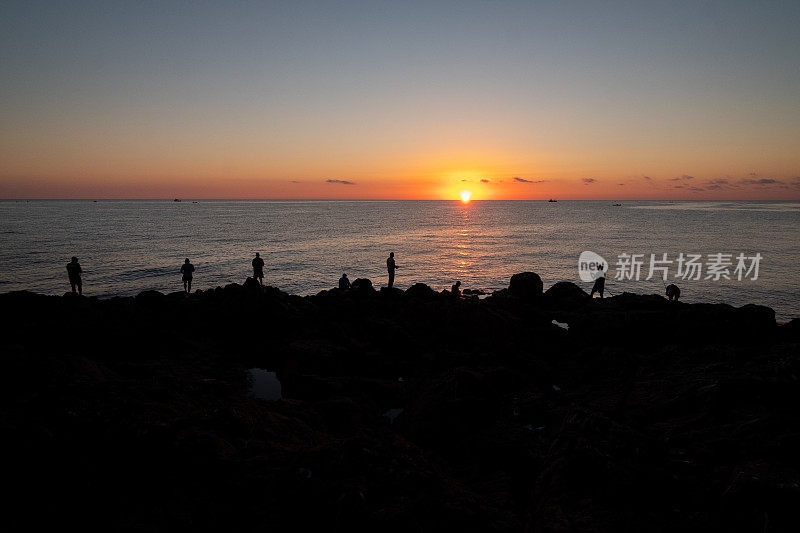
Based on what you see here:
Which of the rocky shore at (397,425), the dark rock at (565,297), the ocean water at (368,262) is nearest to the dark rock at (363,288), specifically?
the rocky shore at (397,425)

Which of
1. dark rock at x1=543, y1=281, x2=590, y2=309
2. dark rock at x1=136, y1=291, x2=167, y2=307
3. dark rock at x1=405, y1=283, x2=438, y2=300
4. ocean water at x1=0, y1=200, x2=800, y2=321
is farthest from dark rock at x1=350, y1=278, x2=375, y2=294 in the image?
ocean water at x1=0, y1=200, x2=800, y2=321

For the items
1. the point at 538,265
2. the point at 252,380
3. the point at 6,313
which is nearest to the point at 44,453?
the point at 252,380

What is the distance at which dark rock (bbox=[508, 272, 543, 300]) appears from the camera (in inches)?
1042

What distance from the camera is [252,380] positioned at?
1439 cm

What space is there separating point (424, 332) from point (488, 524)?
13.5 m

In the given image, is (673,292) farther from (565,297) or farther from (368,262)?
(368,262)

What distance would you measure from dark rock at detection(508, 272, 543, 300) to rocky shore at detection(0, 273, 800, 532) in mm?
8087

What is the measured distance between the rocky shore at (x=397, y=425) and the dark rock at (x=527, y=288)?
318 inches

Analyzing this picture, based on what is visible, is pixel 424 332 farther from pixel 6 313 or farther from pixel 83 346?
pixel 6 313

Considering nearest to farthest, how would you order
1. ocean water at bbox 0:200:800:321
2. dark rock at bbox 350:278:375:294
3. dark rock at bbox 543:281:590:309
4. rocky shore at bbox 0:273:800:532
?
1. rocky shore at bbox 0:273:800:532
2. dark rock at bbox 350:278:375:294
3. dark rock at bbox 543:281:590:309
4. ocean water at bbox 0:200:800:321

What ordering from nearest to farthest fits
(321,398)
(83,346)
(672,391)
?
(672,391) → (321,398) → (83,346)

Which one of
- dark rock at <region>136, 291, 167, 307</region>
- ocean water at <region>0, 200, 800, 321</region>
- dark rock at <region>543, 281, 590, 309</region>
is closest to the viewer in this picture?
dark rock at <region>136, 291, 167, 307</region>

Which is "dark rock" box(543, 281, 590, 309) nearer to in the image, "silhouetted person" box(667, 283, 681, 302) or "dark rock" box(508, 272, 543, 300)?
"dark rock" box(508, 272, 543, 300)

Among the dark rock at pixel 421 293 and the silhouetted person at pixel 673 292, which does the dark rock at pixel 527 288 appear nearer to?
the dark rock at pixel 421 293
